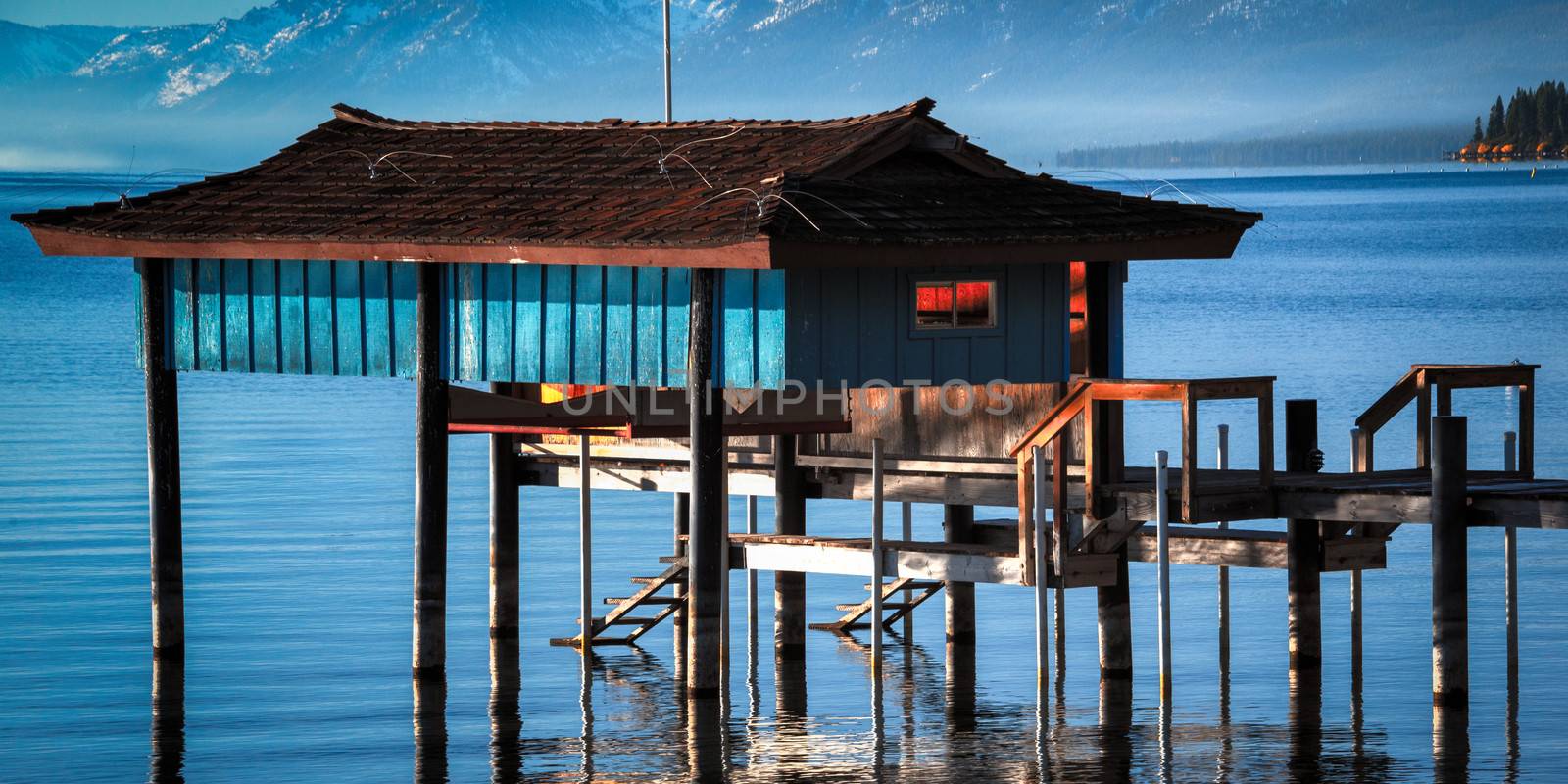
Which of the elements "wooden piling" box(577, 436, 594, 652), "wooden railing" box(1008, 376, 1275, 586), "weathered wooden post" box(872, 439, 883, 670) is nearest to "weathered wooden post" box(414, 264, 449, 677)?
"wooden piling" box(577, 436, 594, 652)

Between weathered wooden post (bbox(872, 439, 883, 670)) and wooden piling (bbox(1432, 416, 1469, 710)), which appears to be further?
weathered wooden post (bbox(872, 439, 883, 670))

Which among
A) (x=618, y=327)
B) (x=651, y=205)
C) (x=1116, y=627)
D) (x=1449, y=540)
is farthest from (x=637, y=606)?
(x=1449, y=540)

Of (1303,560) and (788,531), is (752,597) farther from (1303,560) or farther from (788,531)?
(1303,560)

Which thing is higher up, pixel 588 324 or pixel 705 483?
pixel 588 324

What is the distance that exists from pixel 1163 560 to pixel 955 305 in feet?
8.61

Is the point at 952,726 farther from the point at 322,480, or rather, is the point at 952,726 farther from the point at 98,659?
the point at 322,480

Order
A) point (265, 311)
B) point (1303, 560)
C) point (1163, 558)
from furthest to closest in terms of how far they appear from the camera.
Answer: point (265, 311)
point (1303, 560)
point (1163, 558)

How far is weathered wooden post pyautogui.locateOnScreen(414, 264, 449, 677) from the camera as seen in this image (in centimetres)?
2330

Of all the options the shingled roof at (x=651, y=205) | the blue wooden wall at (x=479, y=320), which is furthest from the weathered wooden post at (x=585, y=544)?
the shingled roof at (x=651, y=205)

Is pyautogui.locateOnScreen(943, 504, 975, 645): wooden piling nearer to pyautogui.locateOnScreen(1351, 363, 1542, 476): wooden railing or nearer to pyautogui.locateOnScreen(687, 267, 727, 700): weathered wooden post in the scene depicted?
pyautogui.locateOnScreen(1351, 363, 1542, 476): wooden railing

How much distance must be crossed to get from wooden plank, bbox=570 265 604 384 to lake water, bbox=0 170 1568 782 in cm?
310

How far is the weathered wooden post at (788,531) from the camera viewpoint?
2583cm

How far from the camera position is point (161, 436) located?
25.2 meters

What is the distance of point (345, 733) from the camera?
23.4m
